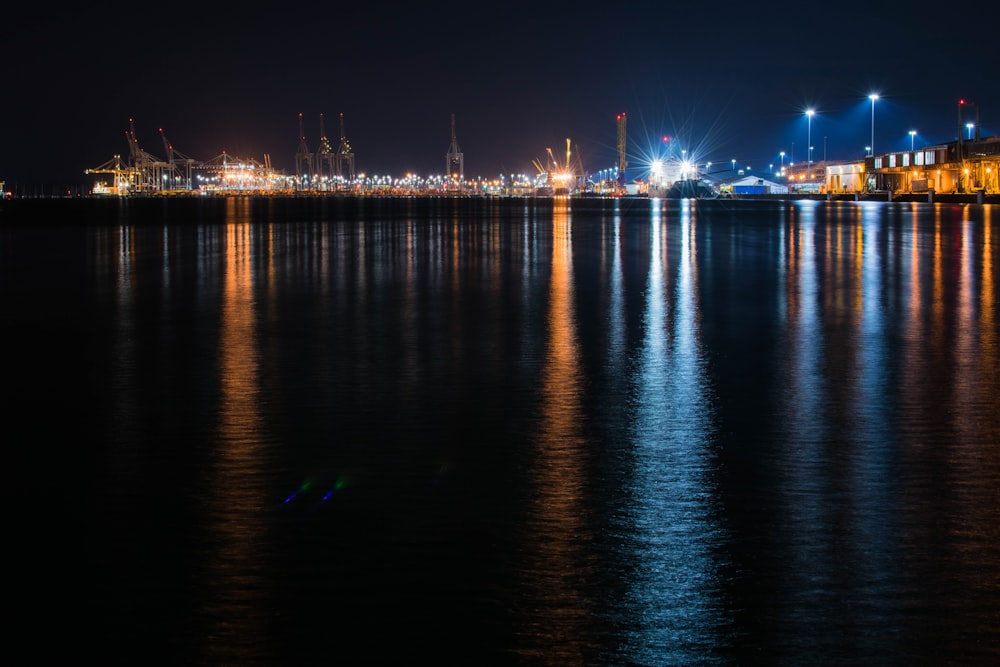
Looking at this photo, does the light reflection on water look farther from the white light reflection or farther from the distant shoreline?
the distant shoreline

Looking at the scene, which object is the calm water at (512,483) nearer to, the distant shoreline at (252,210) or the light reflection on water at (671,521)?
the light reflection on water at (671,521)

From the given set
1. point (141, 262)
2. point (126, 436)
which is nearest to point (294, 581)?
point (126, 436)

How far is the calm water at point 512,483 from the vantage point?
13.6 feet

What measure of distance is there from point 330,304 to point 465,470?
30.5 feet

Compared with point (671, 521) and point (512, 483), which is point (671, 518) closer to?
point (671, 521)

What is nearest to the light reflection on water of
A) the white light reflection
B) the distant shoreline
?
the white light reflection

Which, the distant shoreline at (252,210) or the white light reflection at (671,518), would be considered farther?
the distant shoreline at (252,210)

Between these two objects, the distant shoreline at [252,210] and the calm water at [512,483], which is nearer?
the calm water at [512,483]

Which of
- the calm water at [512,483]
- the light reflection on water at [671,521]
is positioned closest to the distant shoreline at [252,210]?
the calm water at [512,483]

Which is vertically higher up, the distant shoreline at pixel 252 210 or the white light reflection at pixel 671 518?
the distant shoreline at pixel 252 210

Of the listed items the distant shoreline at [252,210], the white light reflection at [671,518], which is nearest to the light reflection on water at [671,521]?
the white light reflection at [671,518]

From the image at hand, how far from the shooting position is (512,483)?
6.07m

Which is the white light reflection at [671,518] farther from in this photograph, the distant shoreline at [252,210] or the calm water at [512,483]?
the distant shoreline at [252,210]

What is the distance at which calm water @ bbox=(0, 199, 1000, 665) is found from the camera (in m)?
4.15
